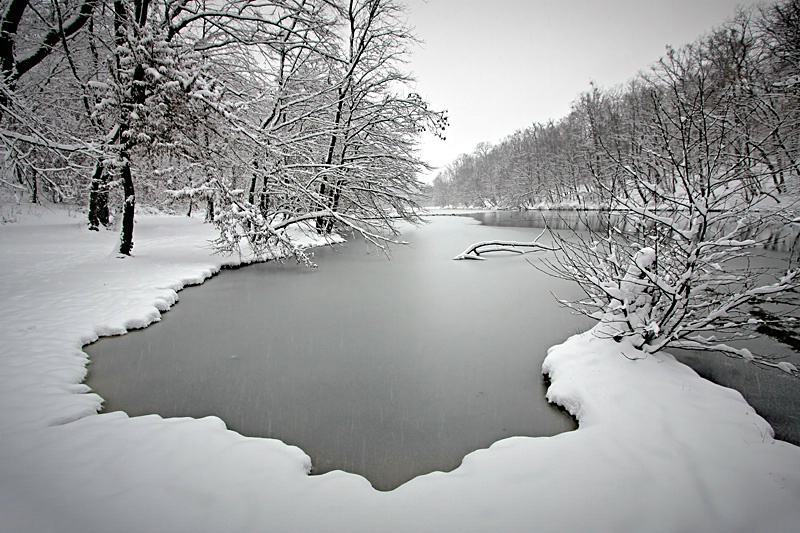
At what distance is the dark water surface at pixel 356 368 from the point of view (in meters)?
3.49

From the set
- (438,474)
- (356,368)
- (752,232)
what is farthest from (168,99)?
(752,232)

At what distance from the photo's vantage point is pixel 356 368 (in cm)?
498

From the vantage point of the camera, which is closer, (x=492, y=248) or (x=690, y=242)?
(x=690, y=242)

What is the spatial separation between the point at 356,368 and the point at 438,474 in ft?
8.16

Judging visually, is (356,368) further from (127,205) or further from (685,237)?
(127,205)

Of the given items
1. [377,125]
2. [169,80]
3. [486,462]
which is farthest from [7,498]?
[377,125]

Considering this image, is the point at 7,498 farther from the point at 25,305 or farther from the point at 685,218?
the point at 685,218

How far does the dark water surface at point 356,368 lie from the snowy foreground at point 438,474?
443 mm

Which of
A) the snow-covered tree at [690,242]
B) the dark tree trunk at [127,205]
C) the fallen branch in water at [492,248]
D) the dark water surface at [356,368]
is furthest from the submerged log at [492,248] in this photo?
the dark tree trunk at [127,205]

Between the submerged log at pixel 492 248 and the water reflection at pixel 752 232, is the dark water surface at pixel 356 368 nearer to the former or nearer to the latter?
the water reflection at pixel 752 232

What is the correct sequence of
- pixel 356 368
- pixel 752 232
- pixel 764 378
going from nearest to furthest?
1. pixel 764 378
2. pixel 356 368
3. pixel 752 232

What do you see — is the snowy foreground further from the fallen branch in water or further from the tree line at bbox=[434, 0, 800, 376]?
the fallen branch in water

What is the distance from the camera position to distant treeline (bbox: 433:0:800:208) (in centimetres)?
408

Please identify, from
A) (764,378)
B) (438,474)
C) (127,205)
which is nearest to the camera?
(438,474)
